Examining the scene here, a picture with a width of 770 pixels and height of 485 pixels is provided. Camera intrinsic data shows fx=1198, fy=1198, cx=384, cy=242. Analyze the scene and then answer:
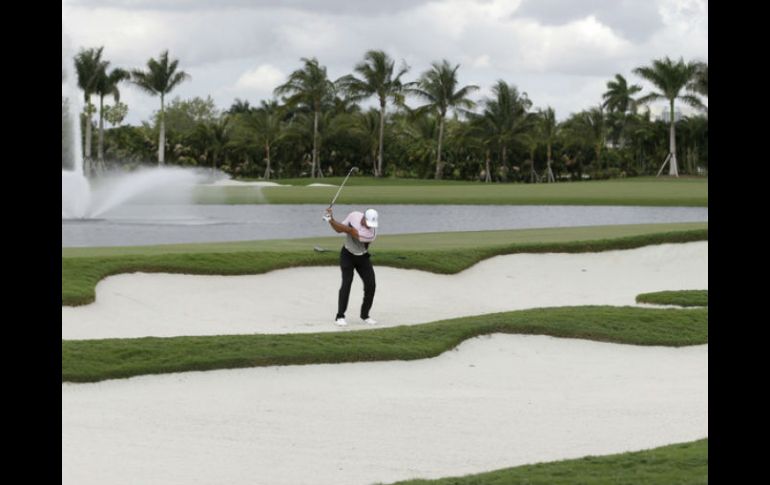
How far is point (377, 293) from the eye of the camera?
1928 centimetres

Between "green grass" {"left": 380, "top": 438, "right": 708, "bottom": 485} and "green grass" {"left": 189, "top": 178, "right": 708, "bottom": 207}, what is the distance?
166ft

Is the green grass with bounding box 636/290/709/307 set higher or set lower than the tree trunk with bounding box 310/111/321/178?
lower

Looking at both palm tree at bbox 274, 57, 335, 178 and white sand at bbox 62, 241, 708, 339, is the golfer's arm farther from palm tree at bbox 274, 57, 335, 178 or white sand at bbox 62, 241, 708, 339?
palm tree at bbox 274, 57, 335, 178

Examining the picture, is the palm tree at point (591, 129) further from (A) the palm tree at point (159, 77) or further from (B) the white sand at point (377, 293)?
(B) the white sand at point (377, 293)

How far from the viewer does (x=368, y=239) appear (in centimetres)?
1536

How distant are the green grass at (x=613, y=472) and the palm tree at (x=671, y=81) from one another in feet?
260

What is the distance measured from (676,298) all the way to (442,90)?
73.3 metres

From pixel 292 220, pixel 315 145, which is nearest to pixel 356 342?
pixel 292 220

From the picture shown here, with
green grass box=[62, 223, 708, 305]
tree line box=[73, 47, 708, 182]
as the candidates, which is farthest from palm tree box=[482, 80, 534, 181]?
green grass box=[62, 223, 708, 305]

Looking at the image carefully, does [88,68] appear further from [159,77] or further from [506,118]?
[506,118]

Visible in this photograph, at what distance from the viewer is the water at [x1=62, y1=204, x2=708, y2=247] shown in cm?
3414
